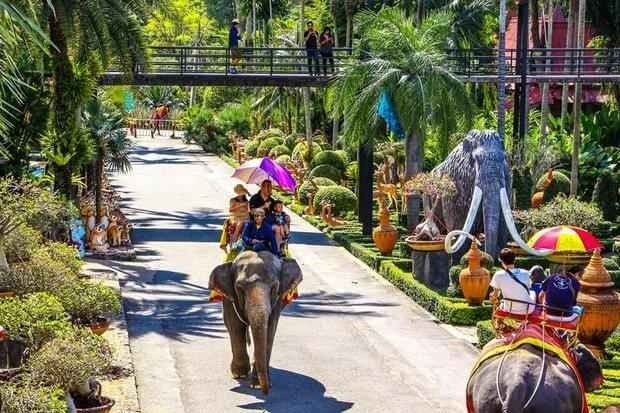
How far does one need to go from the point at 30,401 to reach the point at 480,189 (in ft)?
44.5

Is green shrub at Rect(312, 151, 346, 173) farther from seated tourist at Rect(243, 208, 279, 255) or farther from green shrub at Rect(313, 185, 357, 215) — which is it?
seated tourist at Rect(243, 208, 279, 255)

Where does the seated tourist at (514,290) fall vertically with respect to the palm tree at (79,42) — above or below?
below

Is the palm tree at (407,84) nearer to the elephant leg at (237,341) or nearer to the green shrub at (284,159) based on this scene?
the elephant leg at (237,341)

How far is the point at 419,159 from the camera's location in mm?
28828

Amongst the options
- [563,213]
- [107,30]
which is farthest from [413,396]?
[107,30]

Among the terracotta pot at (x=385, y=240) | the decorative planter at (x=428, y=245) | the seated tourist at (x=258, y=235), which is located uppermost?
the seated tourist at (x=258, y=235)

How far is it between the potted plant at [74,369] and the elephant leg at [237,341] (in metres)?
2.60

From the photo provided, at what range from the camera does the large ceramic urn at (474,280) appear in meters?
20.4

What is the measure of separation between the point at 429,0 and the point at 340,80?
16997 millimetres

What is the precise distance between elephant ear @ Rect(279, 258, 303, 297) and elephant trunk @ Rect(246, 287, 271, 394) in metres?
0.50

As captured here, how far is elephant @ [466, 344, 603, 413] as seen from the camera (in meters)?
10.6

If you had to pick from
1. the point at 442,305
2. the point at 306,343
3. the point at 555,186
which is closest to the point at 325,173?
the point at 555,186

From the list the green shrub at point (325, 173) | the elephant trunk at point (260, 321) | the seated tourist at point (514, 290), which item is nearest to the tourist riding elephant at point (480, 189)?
the elephant trunk at point (260, 321)

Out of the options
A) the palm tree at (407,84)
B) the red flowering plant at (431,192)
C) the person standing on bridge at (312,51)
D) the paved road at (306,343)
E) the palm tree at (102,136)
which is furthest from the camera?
the person standing on bridge at (312,51)
